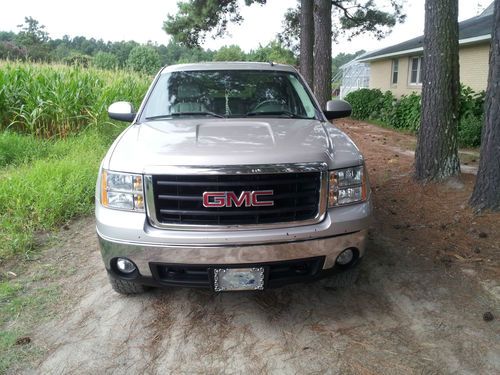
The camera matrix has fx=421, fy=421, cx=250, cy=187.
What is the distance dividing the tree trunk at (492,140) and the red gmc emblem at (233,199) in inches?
117

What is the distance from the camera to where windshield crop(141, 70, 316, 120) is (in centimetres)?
373

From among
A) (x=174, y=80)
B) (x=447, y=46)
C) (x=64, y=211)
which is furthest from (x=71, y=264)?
(x=447, y=46)

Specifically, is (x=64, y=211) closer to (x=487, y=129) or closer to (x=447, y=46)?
(x=487, y=129)

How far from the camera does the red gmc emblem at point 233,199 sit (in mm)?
2486

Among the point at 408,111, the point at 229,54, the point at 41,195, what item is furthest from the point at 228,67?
the point at 229,54

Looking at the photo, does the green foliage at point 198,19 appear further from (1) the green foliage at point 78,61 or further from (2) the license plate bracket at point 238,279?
(2) the license plate bracket at point 238,279

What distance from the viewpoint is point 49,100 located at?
809cm

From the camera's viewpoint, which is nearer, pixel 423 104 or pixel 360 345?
pixel 360 345

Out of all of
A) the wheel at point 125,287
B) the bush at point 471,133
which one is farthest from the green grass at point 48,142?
the bush at point 471,133

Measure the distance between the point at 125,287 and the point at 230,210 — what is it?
1.12 m

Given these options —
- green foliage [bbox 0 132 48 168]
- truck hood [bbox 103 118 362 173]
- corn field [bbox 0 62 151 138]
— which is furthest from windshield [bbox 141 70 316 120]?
corn field [bbox 0 62 151 138]

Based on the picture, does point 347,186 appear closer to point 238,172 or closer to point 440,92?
point 238,172

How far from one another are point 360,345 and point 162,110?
2.47 m

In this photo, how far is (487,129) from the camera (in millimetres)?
4316
